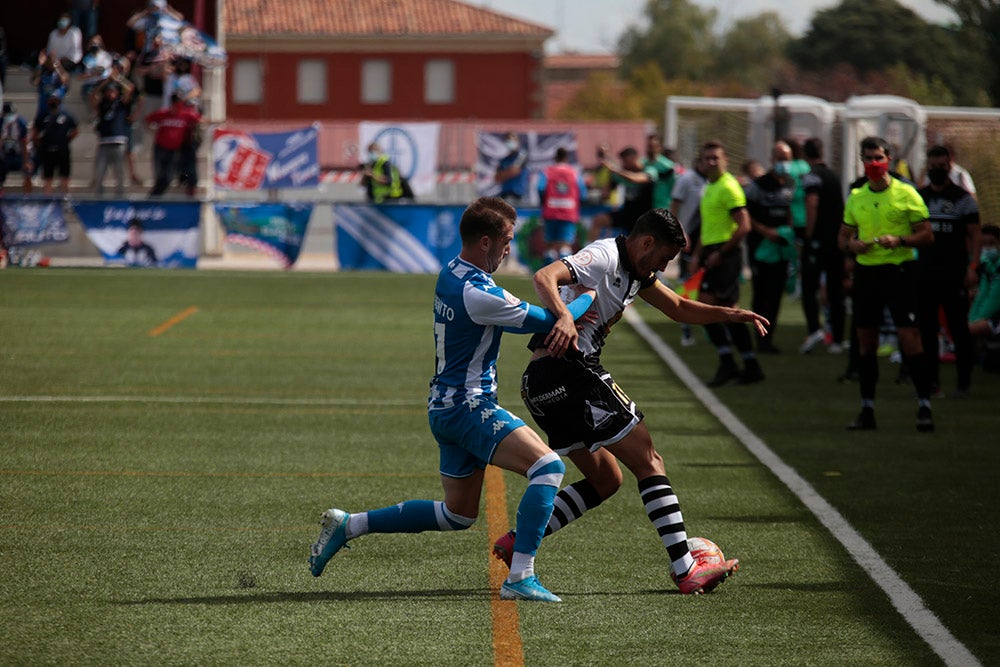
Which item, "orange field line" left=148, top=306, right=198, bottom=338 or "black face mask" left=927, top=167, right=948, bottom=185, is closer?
"black face mask" left=927, top=167, right=948, bottom=185

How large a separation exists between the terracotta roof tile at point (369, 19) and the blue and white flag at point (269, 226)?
126ft

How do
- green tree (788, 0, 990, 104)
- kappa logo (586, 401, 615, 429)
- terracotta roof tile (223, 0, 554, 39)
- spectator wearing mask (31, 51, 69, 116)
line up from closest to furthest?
kappa logo (586, 401, 615, 429) < spectator wearing mask (31, 51, 69, 116) < terracotta roof tile (223, 0, 554, 39) < green tree (788, 0, 990, 104)

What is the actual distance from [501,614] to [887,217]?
6.24 meters

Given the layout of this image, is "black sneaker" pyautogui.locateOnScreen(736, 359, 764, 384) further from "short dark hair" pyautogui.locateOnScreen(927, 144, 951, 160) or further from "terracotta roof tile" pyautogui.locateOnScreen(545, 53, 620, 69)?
"terracotta roof tile" pyautogui.locateOnScreen(545, 53, 620, 69)

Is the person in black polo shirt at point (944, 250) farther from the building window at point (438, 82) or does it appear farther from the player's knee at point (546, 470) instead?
the building window at point (438, 82)

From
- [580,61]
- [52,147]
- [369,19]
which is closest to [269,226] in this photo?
[52,147]

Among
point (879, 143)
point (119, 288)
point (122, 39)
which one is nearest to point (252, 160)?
point (122, 39)

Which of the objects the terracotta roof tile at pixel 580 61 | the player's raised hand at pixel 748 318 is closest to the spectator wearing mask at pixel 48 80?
the player's raised hand at pixel 748 318

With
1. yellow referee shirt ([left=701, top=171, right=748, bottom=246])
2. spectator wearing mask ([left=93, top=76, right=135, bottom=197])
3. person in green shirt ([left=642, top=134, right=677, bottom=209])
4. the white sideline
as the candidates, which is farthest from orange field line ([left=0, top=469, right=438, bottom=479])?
spectator wearing mask ([left=93, top=76, right=135, bottom=197])

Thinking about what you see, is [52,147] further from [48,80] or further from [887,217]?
[887,217]

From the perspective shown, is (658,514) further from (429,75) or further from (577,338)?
(429,75)

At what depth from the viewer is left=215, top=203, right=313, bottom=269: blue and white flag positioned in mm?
26984

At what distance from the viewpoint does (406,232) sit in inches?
1061

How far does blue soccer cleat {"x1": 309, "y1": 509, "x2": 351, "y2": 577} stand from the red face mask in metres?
6.18
